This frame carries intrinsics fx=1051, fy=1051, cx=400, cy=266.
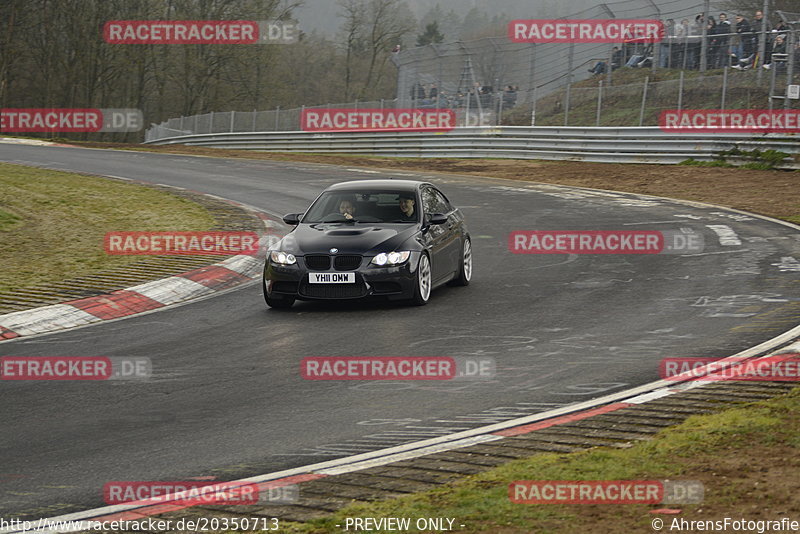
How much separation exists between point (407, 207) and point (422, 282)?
1.16 meters

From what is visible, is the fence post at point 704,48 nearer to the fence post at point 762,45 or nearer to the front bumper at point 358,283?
the fence post at point 762,45

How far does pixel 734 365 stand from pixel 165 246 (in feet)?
32.9

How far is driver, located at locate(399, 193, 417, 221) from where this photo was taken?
41.4 feet

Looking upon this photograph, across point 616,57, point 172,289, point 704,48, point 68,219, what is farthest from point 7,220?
point 616,57

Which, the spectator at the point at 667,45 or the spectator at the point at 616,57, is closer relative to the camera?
the spectator at the point at 667,45

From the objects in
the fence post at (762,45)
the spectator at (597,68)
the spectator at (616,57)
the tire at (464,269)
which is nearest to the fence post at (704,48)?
the fence post at (762,45)

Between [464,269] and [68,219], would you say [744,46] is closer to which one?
[464,269]

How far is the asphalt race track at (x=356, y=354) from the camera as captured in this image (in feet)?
21.2

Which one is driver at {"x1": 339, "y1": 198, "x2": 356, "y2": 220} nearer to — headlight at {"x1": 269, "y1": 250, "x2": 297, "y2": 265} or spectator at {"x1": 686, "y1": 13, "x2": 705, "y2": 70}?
headlight at {"x1": 269, "y1": 250, "x2": 297, "y2": 265}

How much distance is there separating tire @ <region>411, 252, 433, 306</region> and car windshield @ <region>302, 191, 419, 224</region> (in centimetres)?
68

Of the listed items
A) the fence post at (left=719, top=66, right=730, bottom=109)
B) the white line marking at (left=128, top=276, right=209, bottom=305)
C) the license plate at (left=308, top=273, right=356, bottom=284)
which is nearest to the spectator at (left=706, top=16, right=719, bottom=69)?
the fence post at (left=719, top=66, right=730, bottom=109)

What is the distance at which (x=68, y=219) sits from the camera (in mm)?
18016

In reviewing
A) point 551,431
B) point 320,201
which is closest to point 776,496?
point 551,431

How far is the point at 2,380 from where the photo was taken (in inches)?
336
